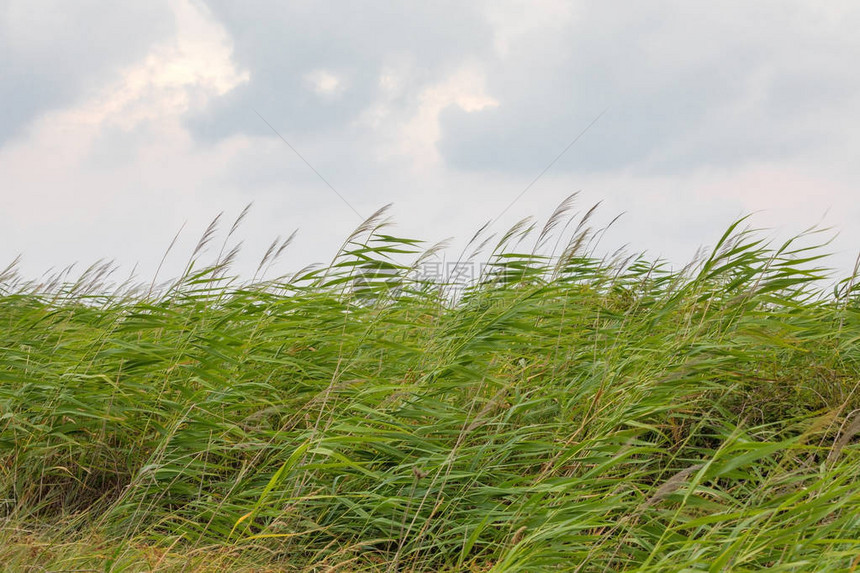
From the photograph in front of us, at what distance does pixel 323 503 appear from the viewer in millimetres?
3156

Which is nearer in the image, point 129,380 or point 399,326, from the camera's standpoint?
point 129,380

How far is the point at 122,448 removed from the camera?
3779mm

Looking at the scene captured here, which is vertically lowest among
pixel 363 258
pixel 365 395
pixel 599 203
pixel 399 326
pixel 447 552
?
pixel 447 552

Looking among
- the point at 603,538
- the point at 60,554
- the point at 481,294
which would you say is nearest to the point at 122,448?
the point at 60,554

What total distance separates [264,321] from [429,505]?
73.9 inches

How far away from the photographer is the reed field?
9.20 feet

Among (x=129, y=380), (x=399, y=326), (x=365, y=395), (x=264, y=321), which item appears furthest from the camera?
(x=399, y=326)

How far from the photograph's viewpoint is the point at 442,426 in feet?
11.0

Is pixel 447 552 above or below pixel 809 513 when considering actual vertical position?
below

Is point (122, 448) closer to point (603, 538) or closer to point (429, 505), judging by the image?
point (429, 505)

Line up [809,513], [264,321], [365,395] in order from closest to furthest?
[809,513], [365,395], [264,321]

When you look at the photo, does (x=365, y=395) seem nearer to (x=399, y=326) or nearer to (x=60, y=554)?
(x=399, y=326)

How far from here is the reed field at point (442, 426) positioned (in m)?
2.80

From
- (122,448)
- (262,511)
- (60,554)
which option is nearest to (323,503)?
(262,511)
